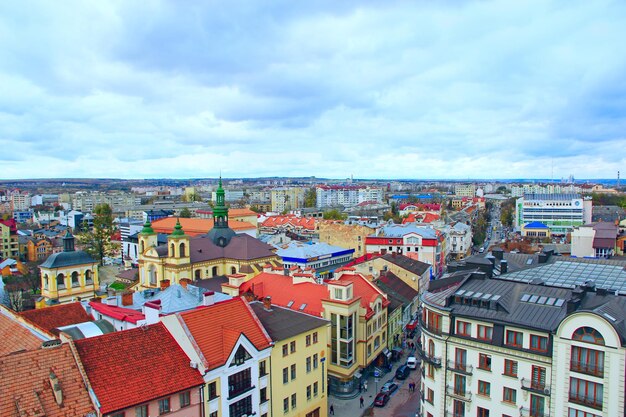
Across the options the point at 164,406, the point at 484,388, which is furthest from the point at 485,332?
the point at 164,406

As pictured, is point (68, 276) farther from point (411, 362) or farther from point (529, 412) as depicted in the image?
point (529, 412)

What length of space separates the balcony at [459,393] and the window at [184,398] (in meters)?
17.0

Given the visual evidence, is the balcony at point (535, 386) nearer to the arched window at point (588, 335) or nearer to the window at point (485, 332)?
the window at point (485, 332)

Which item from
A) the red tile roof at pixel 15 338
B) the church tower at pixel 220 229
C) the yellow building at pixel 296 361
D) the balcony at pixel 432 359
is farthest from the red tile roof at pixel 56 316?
the church tower at pixel 220 229

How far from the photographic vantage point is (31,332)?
98.0 ft

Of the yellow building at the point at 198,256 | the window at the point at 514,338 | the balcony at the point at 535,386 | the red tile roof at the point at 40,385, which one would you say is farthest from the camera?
the yellow building at the point at 198,256

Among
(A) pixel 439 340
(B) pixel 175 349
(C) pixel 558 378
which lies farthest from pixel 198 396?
(C) pixel 558 378

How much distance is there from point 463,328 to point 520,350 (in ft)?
12.2

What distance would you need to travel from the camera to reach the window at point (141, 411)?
2318 centimetres

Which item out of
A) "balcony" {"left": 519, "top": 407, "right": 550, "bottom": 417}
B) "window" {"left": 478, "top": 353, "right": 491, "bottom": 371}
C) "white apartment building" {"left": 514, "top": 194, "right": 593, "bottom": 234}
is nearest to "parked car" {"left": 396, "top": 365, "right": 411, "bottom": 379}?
"window" {"left": 478, "top": 353, "right": 491, "bottom": 371}

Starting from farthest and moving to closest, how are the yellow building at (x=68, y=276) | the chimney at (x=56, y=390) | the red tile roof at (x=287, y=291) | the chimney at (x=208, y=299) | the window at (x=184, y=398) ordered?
the yellow building at (x=68, y=276) → the red tile roof at (x=287, y=291) → the chimney at (x=208, y=299) → the window at (x=184, y=398) → the chimney at (x=56, y=390)

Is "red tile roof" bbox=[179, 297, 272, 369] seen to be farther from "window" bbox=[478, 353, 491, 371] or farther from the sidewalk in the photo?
"window" bbox=[478, 353, 491, 371]

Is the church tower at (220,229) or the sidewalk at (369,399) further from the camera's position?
the church tower at (220,229)

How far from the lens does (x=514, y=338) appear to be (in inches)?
1108
